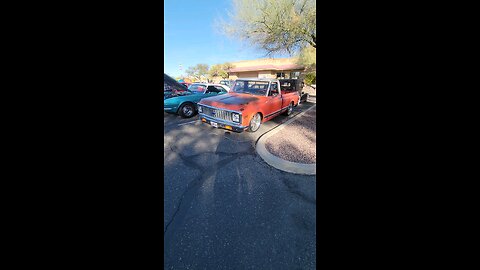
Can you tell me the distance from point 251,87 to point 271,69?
75.5 feet

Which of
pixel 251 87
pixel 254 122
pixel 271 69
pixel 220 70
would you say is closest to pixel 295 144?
pixel 254 122

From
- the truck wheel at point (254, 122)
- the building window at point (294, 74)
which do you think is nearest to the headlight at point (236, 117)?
the truck wheel at point (254, 122)

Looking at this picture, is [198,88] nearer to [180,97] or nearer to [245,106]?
[180,97]

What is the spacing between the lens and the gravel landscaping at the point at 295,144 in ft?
14.0

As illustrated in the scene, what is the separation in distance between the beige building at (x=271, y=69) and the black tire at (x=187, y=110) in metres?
19.9

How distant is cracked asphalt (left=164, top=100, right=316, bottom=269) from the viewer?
1.96 meters

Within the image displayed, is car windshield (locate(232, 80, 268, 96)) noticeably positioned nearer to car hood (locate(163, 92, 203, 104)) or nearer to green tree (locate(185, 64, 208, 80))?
car hood (locate(163, 92, 203, 104))

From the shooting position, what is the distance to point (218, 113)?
5801 mm
